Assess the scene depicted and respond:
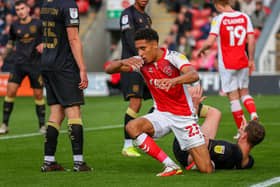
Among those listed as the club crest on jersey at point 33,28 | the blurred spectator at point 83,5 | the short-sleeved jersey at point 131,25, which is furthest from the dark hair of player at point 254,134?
the blurred spectator at point 83,5

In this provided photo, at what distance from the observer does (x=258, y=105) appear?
61.3ft

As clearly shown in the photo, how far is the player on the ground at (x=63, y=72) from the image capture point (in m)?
8.02

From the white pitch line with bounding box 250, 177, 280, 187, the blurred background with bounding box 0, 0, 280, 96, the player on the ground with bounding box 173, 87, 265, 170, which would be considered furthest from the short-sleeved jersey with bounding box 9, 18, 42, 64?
the blurred background with bounding box 0, 0, 280, 96

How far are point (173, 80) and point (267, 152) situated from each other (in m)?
3.05

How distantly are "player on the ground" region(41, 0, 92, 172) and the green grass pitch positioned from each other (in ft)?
1.07

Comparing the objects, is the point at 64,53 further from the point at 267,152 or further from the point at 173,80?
the point at 267,152

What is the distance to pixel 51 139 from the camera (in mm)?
8133

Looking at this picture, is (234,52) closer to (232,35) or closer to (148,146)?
(232,35)

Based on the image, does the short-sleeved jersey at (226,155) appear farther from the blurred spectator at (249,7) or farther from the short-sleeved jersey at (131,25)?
the blurred spectator at (249,7)

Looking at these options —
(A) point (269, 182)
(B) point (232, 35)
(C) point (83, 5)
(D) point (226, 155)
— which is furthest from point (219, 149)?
(C) point (83, 5)

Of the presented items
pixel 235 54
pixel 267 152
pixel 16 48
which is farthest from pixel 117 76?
pixel 267 152

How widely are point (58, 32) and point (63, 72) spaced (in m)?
0.44

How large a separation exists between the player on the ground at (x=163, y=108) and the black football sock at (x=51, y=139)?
0.93 m

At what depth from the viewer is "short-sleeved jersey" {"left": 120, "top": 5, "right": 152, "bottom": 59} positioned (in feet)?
32.6
